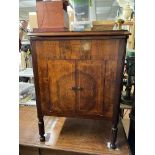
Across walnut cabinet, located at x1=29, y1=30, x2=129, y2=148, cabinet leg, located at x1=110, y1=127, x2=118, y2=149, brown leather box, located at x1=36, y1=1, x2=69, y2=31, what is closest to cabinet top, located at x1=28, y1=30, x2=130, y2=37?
walnut cabinet, located at x1=29, y1=30, x2=129, y2=148

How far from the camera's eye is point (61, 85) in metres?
1.15

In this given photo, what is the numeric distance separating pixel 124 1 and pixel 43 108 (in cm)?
168

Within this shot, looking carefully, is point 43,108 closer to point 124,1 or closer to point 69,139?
point 69,139

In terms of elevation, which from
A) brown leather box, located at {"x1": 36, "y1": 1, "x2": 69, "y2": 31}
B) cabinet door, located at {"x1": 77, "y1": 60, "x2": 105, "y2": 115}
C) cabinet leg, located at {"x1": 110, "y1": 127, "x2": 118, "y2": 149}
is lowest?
cabinet leg, located at {"x1": 110, "y1": 127, "x2": 118, "y2": 149}

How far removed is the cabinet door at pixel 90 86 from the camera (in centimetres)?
107

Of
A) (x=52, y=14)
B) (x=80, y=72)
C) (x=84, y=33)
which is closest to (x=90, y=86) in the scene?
(x=80, y=72)

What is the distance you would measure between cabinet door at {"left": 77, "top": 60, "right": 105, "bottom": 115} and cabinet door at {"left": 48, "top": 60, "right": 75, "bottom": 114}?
0.05 m

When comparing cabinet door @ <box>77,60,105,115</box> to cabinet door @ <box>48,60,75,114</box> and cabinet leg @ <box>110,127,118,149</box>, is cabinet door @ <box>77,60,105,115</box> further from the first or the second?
cabinet leg @ <box>110,127,118,149</box>

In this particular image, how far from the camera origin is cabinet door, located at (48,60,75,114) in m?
1.11

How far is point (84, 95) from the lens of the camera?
3.73ft

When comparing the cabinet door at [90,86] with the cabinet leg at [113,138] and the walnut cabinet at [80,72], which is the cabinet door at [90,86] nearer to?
the walnut cabinet at [80,72]

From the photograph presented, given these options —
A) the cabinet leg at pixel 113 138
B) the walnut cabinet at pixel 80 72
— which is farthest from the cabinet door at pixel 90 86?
the cabinet leg at pixel 113 138

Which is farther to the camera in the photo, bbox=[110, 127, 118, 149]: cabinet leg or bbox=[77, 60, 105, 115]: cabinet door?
bbox=[110, 127, 118, 149]: cabinet leg
